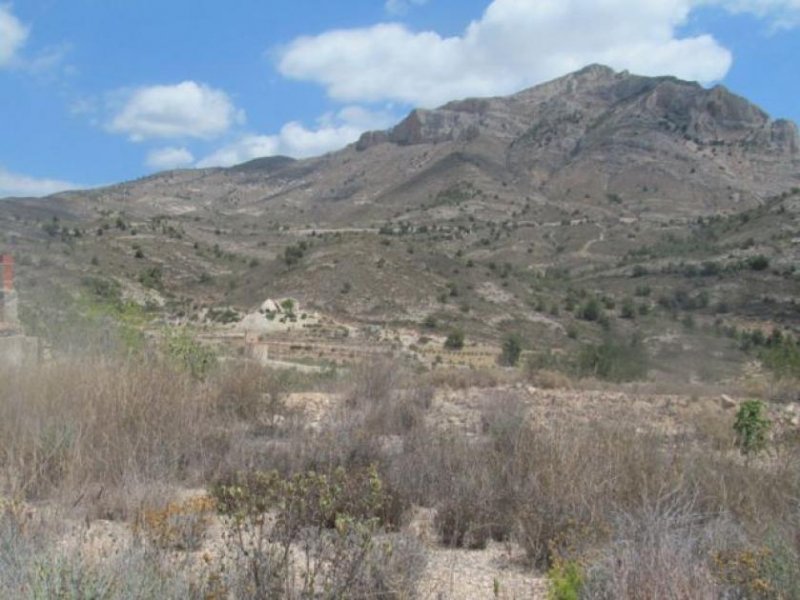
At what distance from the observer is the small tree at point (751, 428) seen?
10359 millimetres

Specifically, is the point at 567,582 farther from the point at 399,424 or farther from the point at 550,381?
the point at 550,381

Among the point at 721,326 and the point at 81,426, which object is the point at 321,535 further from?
the point at 721,326

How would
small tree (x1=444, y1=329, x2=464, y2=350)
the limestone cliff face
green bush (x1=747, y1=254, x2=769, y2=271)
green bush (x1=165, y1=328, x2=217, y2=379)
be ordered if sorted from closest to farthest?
green bush (x1=165, y1=328, x2=217, y2=379) → small tree (x1=444, y1=329, x2=464, y2=350) → green bush (x1=747, y1=254, x2=769, y2=271) → the limestone cliff face

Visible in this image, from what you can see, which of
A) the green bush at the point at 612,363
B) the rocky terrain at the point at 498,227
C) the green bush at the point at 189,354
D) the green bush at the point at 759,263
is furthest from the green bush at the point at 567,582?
the green bush at the point at 759,263

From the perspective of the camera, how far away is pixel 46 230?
65750mm

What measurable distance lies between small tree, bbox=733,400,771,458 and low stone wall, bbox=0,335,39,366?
28.5ft

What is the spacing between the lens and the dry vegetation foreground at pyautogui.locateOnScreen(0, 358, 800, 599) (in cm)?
420

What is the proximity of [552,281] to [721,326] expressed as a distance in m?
20.7

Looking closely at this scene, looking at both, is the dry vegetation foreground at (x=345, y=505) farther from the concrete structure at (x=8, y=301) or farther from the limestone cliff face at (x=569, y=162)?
the limestone cliff face at (x=569, y=162)

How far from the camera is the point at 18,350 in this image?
11.3m

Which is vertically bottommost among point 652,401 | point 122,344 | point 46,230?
point 652,401

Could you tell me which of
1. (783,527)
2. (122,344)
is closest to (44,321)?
(122,344)

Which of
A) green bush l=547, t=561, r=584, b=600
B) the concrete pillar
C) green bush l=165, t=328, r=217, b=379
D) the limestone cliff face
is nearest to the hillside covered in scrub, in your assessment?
green bush l=547, t=561, r=584, b=600

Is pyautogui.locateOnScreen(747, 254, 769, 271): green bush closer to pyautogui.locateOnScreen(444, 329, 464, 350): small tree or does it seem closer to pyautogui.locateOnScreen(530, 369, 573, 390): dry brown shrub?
pyautogui.locateOnScreen(444, 329, 464, 350): small tree
